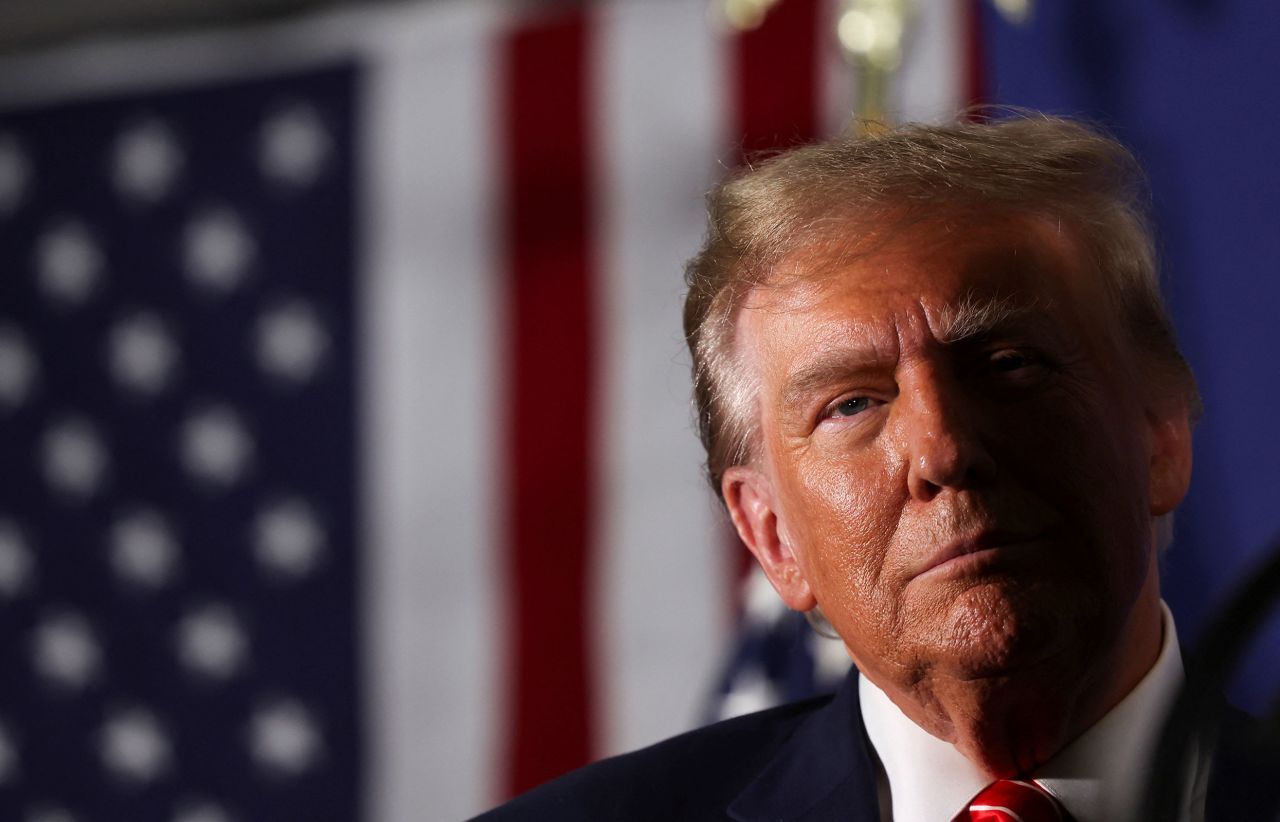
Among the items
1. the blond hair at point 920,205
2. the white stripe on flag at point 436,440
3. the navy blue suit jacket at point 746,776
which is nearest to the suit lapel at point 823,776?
the navy blue suit jacket at point 746,776

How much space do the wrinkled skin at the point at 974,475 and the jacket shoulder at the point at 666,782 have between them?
23cm

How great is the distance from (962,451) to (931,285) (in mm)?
142

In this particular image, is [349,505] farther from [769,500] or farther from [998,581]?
[998,581]

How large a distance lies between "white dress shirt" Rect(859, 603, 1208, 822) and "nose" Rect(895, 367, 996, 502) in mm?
222

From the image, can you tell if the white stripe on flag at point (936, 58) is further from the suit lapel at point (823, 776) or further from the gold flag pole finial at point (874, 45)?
the suit lapel at point (823, 776)

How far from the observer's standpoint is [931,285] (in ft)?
3.83

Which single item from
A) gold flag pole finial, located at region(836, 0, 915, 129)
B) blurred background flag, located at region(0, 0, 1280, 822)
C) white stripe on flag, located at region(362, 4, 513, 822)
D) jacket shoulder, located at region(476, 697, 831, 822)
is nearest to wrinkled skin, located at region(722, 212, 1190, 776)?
jacket shoulder, located at region(476, 697, 831, 822)

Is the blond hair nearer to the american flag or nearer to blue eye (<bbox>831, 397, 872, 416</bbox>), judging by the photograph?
blue eye (<bbox>831, 397, 872, 416</bbox>)

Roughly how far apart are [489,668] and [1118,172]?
7.51 ft

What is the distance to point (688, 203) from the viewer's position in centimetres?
330

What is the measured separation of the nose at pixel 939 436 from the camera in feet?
3.59

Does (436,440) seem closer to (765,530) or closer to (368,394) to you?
(368,394)

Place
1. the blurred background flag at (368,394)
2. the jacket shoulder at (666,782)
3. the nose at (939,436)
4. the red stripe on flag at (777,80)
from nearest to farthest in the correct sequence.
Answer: the nose at (939,436) < the jacket shoulder at (666,782) < the red stripe on flag at (777,80) < the blurred background flag at (368,394)

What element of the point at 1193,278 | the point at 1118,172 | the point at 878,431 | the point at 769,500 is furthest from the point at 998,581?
the point at 1193,278
